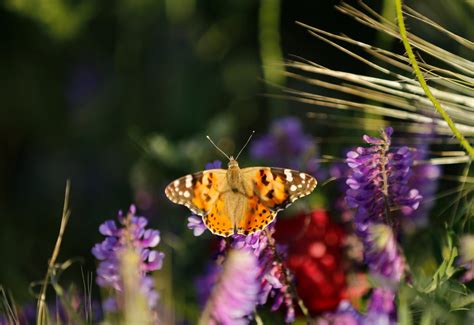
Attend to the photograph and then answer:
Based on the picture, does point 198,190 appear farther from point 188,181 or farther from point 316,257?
point 316,257

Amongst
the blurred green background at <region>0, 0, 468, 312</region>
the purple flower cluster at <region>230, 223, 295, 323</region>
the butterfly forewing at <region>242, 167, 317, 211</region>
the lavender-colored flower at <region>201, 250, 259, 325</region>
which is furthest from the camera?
the blurred green background at <region>0, 0, 468, 312</region>

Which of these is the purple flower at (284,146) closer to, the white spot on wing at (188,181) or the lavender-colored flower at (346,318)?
the white spot on wing at (188,181)

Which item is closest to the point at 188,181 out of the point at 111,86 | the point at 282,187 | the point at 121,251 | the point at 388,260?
the point at 282,187

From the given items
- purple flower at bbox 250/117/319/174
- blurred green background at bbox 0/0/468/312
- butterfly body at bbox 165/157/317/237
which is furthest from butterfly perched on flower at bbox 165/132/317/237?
blurred green background at bbox 0/0/468/312

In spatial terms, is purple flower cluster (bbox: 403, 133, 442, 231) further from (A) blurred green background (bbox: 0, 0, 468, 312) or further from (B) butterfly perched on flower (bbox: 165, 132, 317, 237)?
(A) blurred green background (bbox: 0, 0, 468, 312)

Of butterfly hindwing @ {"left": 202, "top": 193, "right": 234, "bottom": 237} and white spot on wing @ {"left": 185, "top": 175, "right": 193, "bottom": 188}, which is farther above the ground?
white spot on wing @ {"left": 185, "top": 175, "right": 193, "bottom": 188}

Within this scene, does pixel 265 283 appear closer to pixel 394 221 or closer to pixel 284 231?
pixel 394 221

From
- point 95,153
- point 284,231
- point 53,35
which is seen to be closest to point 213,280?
point 284,231

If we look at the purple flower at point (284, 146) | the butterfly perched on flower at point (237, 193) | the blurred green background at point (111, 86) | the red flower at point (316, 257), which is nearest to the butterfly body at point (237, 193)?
the butterfly perched on flower at point (237, 193)
